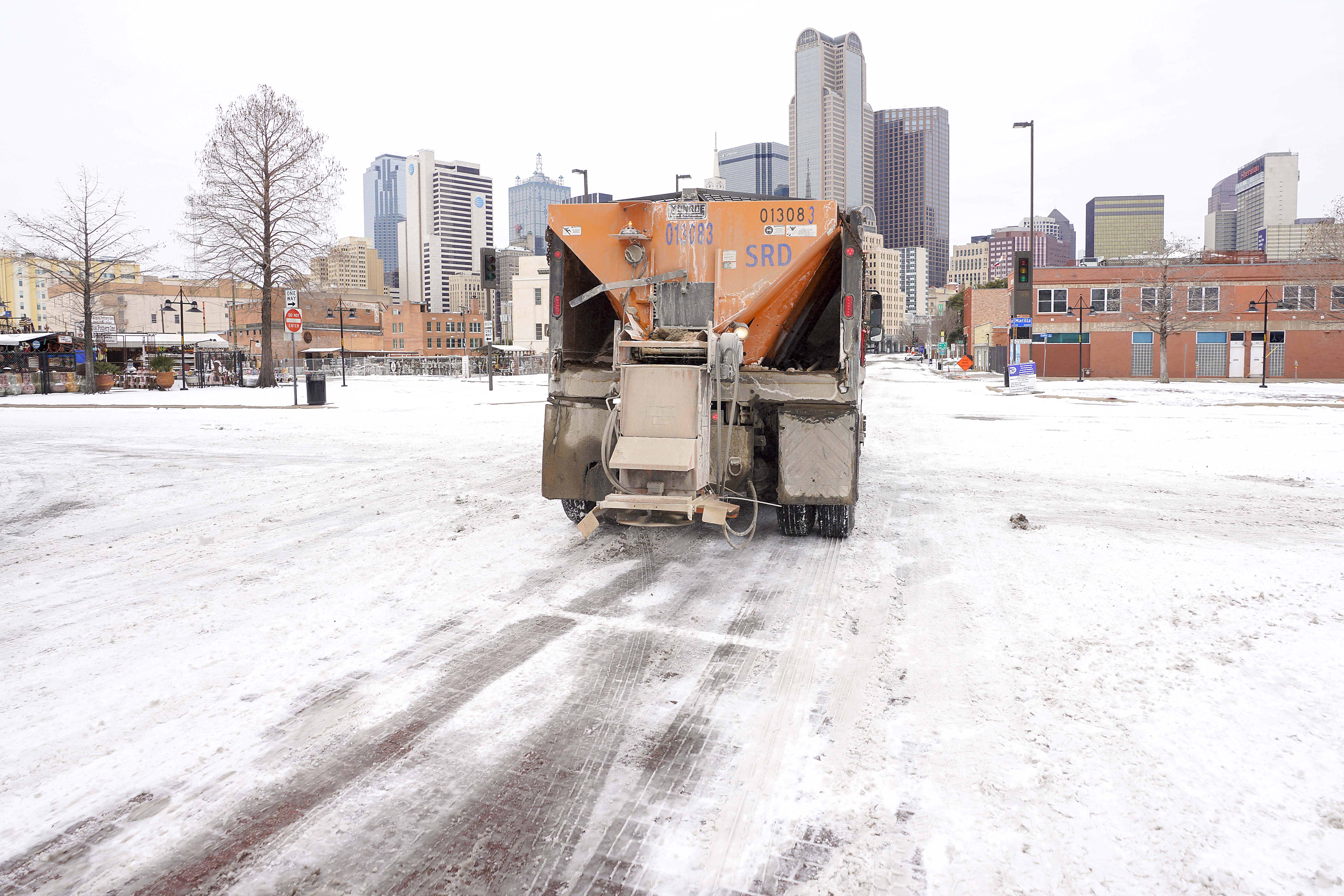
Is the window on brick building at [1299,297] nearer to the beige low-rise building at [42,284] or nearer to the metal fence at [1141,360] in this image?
the metal fence at [1141,360]

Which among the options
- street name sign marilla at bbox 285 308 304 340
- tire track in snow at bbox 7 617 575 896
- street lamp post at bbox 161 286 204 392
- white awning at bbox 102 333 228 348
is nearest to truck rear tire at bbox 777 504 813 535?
tire track in snow at bbox 7 617 575 896

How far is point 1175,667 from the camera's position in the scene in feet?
13.7

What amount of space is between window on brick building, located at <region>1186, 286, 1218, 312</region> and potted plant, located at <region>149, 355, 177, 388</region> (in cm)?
5542

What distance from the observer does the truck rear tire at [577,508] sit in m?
7.42

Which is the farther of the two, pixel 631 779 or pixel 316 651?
→ pixel 316 651

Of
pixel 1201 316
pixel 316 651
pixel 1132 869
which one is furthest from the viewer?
pixel 1201 316

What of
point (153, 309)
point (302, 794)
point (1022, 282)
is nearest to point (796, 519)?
point (302, 794)

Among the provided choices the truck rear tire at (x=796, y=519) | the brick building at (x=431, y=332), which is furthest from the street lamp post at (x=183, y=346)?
the brick building at (x=431, y=332)

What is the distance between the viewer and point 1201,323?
155 ft

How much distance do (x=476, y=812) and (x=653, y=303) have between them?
185 inches

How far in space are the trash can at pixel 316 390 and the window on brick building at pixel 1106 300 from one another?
147ft

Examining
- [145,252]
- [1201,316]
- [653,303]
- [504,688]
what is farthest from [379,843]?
[1201,316]

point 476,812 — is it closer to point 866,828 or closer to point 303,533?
point 866,828

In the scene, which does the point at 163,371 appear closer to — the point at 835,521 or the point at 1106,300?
the point at 835,521
